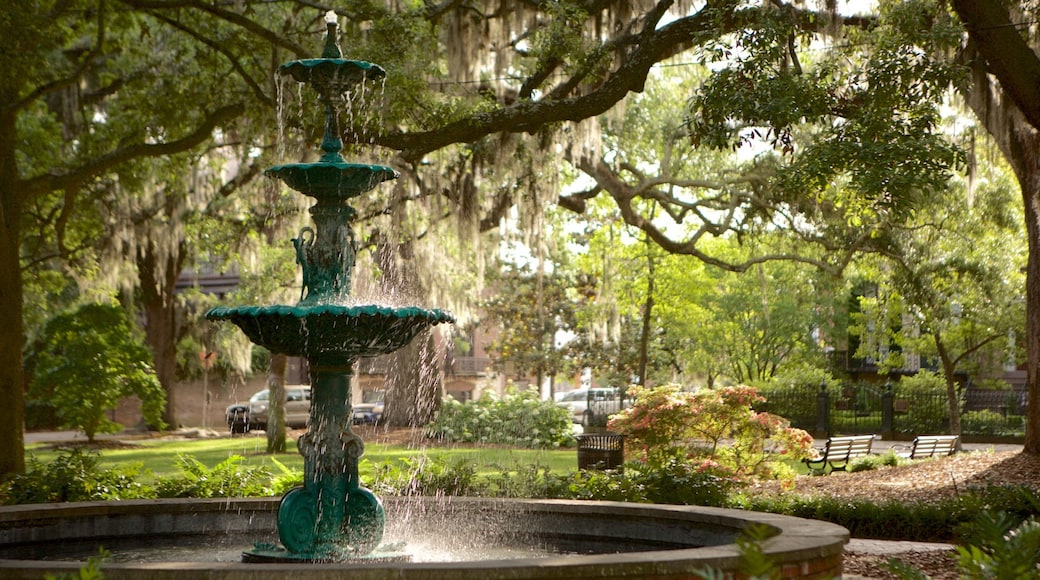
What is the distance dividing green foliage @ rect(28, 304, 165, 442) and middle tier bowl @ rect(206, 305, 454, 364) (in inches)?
876

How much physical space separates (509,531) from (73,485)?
5495mm

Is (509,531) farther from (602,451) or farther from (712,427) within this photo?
(602,451)

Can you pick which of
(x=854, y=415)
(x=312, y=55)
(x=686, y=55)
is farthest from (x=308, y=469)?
(x=854, y=415)

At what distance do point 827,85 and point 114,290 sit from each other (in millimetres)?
21832

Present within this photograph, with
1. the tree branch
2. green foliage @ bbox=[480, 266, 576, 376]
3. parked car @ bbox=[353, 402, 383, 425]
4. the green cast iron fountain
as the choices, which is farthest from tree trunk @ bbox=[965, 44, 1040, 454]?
green foliage @ bbox=[480, 266, 576, 376]

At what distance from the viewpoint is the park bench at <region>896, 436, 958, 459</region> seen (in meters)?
21.8

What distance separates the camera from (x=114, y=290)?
30.0m

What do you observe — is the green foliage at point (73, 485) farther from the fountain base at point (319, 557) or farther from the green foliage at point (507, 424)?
the green foliage at point (507, 424)

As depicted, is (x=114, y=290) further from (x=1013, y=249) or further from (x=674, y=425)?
(x=1013, y=249)

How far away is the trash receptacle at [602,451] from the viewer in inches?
742

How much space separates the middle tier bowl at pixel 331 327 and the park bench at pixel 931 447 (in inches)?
627

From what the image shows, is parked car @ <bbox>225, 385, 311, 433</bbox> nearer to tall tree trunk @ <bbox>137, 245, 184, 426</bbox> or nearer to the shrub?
tall tree trunk @ <bbox>137, 245, 184, 426</bbox>

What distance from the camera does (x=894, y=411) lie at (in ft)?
119

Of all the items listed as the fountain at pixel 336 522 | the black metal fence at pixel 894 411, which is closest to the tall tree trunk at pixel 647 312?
the black metal fence at pixel 894 411
